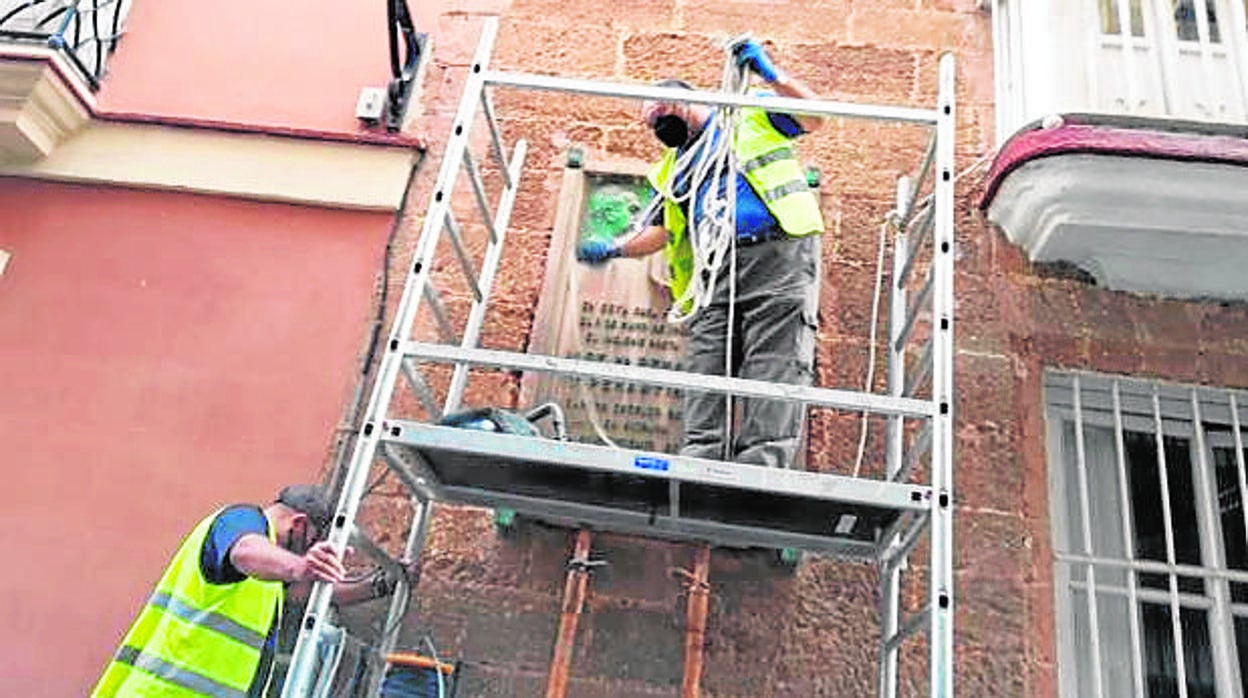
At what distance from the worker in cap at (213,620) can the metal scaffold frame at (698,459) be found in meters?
0.21

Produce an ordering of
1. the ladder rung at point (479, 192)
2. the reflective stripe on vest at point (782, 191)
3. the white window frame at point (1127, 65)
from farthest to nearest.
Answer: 1. the white window frame at point (1127, 65)
2. the ladder rung at point (479, 192)
3. the reflective stripe on vest at point (782, 191)

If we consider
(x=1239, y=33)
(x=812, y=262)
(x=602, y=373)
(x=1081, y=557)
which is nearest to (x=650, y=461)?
(x=602, y=373)

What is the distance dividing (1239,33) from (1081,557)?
218 cm

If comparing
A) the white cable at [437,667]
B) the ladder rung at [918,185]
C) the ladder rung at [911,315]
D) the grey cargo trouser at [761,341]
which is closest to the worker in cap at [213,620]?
the white cable at [437,667]

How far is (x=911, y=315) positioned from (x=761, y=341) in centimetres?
59

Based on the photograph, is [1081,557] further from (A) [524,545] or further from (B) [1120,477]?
(A) [524,545]

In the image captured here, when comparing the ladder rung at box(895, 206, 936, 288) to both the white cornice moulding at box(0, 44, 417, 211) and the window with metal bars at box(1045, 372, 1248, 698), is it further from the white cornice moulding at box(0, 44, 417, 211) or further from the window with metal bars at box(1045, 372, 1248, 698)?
the white cornice moulding at box(0, 44, 417, 211)

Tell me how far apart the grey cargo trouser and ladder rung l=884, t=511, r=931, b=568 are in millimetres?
391

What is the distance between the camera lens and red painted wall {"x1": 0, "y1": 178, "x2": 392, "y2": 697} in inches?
154

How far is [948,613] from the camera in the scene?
2.80m

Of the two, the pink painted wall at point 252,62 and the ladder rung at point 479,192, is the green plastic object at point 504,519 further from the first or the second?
the pink painted wall at point 252,62

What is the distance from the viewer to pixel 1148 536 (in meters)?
4.03

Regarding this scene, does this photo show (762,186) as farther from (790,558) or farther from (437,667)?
(437,667)

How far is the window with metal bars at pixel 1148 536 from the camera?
149 inches
